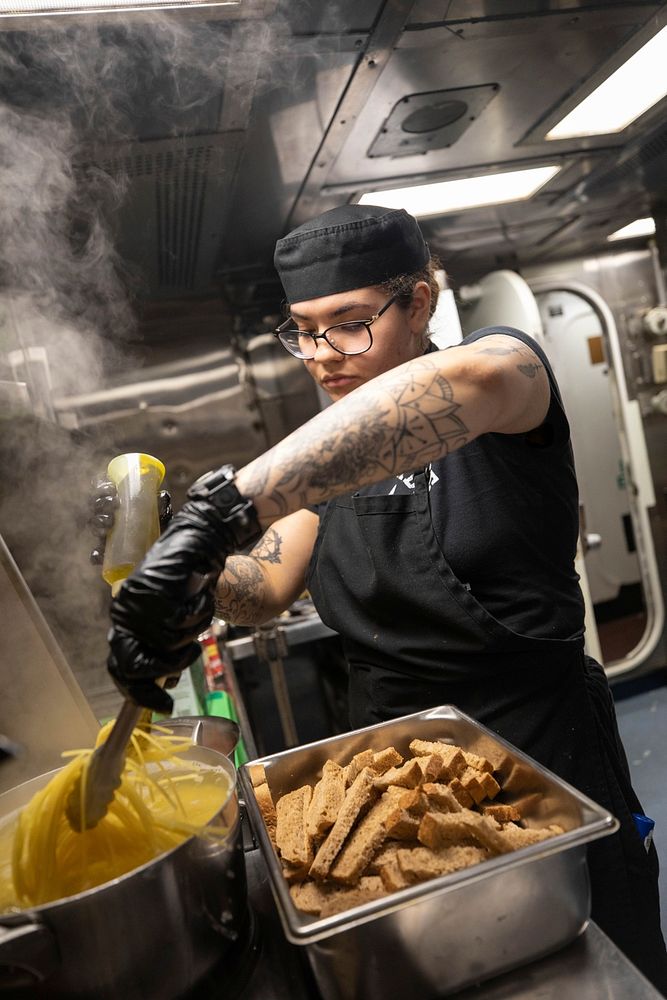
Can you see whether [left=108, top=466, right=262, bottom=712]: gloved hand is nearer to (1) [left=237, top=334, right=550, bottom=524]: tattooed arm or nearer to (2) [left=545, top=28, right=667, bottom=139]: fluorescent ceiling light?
(1) [left=237, top=334, right=550, bottom=524]: tattooed arm

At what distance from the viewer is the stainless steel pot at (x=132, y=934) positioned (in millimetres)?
642

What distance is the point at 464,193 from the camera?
10.8 feet

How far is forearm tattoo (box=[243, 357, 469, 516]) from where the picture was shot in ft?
2.90

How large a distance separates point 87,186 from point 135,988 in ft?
7.68

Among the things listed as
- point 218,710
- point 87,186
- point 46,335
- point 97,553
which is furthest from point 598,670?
point 46,335

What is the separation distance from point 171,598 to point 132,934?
343mm

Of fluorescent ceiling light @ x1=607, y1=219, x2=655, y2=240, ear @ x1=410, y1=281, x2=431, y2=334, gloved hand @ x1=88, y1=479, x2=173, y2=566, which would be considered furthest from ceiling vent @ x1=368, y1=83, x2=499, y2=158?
fluorescent ceiling light @ x1=607, y1=219, x2=655, y2=240

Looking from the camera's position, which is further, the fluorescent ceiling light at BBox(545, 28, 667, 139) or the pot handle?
the fluorescent ceiling light at BBox(545, 28, 667, 139)

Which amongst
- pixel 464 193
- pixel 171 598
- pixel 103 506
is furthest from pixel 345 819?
pixel 464 193

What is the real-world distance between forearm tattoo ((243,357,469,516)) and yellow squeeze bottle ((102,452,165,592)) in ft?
0.93

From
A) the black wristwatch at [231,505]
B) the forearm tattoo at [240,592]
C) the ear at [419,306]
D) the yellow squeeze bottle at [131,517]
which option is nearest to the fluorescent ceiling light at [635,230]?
the ear at [419,306]

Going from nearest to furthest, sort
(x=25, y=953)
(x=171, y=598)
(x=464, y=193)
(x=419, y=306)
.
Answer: (x=25, y=953) → (x=171, y=598) → (x=419, y=306) → (x=464, y=193)

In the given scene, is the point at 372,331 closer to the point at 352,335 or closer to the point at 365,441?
the point at 352,335

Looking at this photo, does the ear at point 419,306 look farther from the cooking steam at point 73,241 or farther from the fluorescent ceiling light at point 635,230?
the fluorescent ceiling light at point 635,230
